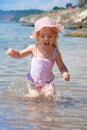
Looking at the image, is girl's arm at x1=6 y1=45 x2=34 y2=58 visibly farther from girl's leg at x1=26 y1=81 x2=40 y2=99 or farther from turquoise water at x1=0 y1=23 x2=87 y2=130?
turquoise water at x1=0 y1=23 x2=87 y2=130

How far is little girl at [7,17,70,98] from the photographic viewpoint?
20.6 feet

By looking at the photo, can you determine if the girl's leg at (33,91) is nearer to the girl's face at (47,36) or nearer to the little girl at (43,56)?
the little girl at (43,56)

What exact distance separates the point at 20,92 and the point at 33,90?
0.51 meters

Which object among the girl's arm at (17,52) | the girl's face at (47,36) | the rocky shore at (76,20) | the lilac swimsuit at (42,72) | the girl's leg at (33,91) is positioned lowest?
the rocky shore at (76,20)

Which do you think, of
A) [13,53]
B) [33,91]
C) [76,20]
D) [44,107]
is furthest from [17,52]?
[76,20]

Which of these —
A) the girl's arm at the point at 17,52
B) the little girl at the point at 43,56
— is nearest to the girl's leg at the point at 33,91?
the little girl at the point at 43,56

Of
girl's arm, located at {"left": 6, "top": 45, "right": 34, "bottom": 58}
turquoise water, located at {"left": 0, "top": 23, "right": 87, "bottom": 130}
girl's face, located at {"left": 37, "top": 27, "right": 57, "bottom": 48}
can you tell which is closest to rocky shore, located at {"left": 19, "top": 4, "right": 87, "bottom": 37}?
turquoise water, located at {"left": 0, "top": 23, "right": 87, "bottom": 130}

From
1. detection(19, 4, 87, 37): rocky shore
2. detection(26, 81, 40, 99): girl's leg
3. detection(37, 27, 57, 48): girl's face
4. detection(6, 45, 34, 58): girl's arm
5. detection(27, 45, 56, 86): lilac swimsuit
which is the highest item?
detection(37, 27, 57, 48): girl's face

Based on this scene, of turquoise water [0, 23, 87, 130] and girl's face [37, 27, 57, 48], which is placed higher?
girl's face [37, 27, 57, 48]

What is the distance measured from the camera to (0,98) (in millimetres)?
6496

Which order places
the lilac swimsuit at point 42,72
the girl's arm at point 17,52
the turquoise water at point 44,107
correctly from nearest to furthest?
the turquoise water at point 44,107 → the girl's arm at point 17,52 → the lilac swimsuit at point 42,72

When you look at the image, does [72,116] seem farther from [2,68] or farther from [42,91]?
[2,68]

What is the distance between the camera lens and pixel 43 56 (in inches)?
258

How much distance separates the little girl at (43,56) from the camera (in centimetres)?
628
